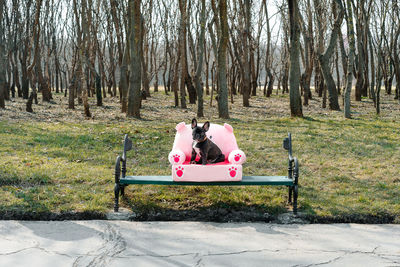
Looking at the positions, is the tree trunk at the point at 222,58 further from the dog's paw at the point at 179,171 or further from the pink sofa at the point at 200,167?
the dog's paw at the point at 179,171

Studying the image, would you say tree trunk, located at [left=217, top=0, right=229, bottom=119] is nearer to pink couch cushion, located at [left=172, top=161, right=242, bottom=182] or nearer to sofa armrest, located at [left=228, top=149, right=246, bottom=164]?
sofa armrest, located at [left=228, top=149, right=246, bottom=164]

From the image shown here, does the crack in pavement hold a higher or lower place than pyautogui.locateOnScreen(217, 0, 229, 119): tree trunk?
lower

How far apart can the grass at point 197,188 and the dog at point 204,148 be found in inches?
25.7

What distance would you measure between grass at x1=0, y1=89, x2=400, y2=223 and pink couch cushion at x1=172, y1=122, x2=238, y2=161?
0.69 m

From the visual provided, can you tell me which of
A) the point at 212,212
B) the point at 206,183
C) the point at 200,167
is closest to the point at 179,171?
the point at 200,167

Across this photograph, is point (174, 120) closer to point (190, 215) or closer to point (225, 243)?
point (190, 215)

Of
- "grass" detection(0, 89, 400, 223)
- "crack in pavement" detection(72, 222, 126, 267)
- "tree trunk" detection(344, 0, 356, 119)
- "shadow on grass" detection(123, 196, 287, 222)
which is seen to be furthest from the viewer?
"tree trunk" detection(344, 0, 356, 119)

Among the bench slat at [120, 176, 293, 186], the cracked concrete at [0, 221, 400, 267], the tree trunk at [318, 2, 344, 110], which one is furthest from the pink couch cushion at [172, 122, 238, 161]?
the tree trunk at [318, 2, 344, 110]

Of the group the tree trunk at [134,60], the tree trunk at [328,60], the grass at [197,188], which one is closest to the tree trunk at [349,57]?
the grass at [197,188]

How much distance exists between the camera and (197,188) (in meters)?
6.37

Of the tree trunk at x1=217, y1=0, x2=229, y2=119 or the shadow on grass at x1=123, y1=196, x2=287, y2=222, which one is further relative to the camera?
the tree trunk at x1=217, y1=0, x2=229, y2=119

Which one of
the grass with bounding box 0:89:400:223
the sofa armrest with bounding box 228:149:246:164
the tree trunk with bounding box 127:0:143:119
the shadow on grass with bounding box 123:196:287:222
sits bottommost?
the shadow on grass with bounding box 123:196:287:222

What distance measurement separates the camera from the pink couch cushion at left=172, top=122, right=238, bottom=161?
5.79 metres

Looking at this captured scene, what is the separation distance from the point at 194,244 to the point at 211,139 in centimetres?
181
